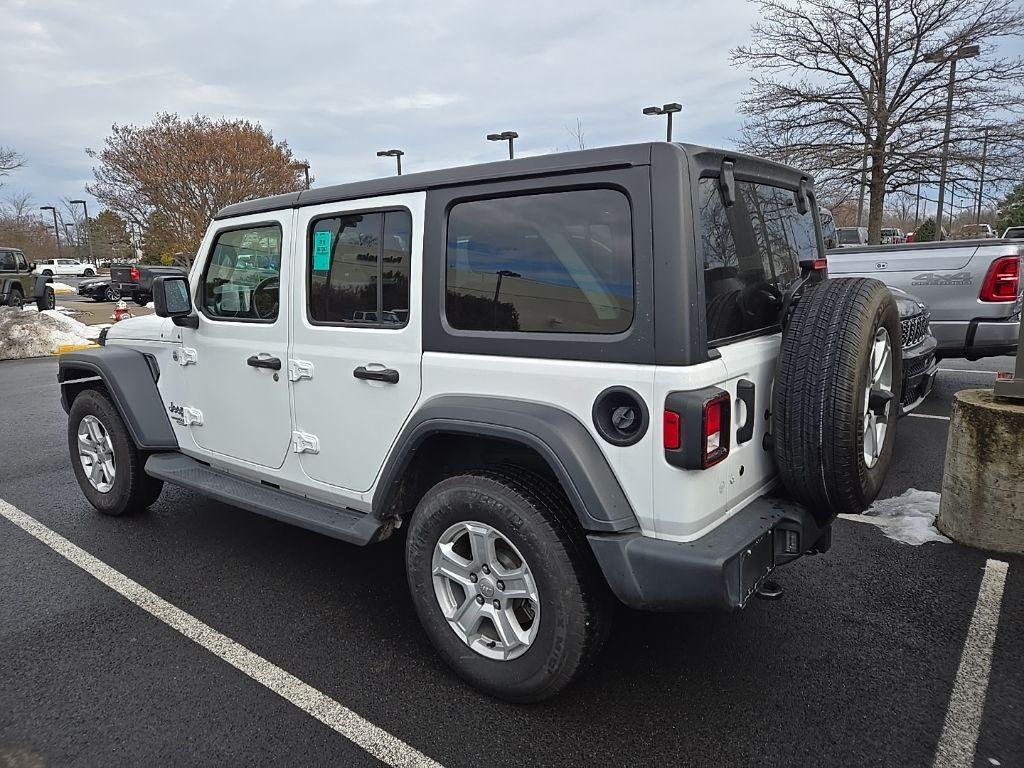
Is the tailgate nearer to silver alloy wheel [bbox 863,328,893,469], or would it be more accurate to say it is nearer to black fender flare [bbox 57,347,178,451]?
silver alloy wheel [bbox 863,328,893,469]

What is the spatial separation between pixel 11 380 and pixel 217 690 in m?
9.64

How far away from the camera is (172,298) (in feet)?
12.0

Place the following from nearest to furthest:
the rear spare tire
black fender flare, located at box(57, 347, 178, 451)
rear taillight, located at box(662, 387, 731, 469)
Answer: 1. rear taillight, located at box(662, 387, 731, 469)
2. the rear spare tire
3. black fender flare, located at box(57, 347, 178, 451)

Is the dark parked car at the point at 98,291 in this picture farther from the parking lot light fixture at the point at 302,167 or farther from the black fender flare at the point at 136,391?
the black fender flare at the point at 136,391

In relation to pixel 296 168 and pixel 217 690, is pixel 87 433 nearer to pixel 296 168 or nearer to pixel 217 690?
pixel 217 690

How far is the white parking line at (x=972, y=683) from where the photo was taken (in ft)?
7.59

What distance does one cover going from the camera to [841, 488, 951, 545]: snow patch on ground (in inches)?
157

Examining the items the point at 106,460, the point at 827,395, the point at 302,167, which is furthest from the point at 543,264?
the point at 302,167

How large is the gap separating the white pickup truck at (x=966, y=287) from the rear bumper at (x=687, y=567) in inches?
193

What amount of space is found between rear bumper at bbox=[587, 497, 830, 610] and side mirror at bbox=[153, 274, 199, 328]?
2.62 metres

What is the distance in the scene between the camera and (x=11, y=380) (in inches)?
396

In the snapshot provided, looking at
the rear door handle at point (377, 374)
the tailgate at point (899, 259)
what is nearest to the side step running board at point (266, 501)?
the rear door handle at point (377, 374)

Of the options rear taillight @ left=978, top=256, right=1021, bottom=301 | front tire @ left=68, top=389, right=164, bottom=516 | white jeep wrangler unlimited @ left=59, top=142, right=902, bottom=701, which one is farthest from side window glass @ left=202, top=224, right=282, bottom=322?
rear taillight @ left=978, top=256, right=1021, bottom=301

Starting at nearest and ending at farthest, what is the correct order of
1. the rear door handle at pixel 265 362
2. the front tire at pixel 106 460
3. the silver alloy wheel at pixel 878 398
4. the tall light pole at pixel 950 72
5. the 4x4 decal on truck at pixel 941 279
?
the silver alloy wheel at pixel 878 398 < the rear door handle at pixel 265 362 < the front tire at pixel 106 460 < the 4x4 decal on truck at pixel 941 279 < the tall light pole at pixel 950 72
